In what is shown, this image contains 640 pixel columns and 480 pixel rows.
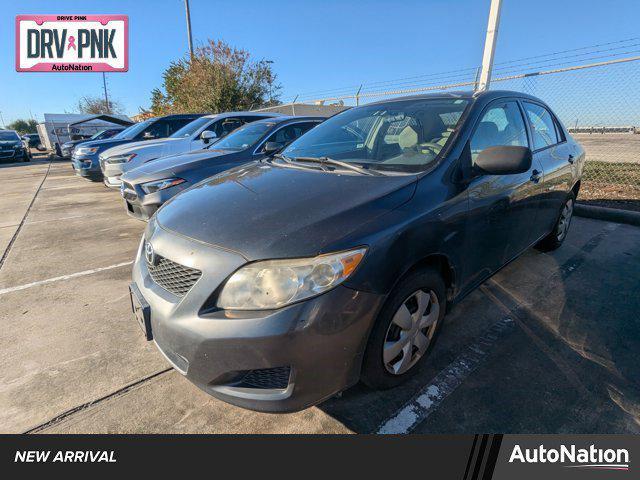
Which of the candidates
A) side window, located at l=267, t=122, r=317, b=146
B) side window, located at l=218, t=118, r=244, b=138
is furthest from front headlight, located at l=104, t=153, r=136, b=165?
side window, located at l=267, t=122, r=317, b=146

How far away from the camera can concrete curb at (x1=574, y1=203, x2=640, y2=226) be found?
197 inches

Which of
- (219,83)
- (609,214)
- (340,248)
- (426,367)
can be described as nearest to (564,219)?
(609,214)

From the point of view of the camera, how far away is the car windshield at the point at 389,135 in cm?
227

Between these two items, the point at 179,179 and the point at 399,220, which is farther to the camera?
the point at 179,179

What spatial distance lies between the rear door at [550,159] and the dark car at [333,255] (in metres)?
0.61

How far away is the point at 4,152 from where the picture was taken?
1825cm

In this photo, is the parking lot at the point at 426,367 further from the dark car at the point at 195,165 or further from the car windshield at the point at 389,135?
the car windshield at the point at 389,135

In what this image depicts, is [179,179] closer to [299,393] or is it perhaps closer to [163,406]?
[163,406]

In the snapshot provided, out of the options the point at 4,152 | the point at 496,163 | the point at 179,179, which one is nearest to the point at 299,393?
the point at 496,163

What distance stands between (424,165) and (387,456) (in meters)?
1.54

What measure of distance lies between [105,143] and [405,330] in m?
9.22

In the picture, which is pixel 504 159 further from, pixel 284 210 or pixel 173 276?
pixel 173 276

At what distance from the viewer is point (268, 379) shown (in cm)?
152

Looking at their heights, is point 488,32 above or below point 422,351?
above
